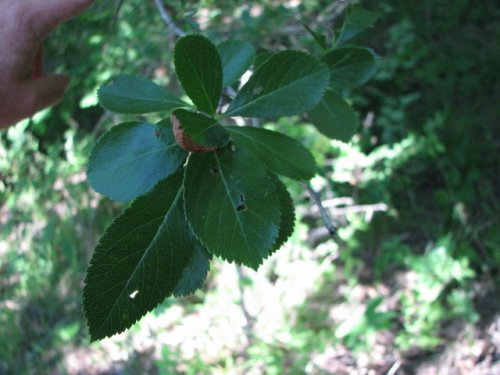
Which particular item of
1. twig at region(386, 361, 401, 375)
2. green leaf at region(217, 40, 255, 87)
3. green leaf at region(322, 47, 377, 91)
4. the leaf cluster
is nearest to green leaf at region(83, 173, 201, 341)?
the leaf cluster

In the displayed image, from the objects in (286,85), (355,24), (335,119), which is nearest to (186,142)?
(286,85)

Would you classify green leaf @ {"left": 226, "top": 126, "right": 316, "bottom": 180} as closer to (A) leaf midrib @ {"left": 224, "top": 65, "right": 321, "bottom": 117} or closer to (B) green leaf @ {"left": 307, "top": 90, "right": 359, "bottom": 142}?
(A) leaf midrib @ {"left": 224, "top": 65, "right": 321, "bottom": 117}

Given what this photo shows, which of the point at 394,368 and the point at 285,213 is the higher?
the point at 285,213

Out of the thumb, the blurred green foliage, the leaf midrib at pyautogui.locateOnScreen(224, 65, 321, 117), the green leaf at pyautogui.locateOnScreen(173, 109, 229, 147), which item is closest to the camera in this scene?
the green leaf at pyautogui.locateOnScreen(173, 109, 229, 147)

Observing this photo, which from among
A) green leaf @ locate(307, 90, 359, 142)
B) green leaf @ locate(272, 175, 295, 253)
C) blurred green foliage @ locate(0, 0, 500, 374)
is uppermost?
green leaf @ locate(272, 175, 295, 253)

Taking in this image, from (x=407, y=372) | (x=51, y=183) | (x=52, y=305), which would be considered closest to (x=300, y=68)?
(x=407, y=372)

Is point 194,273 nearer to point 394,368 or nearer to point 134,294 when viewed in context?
point 134,294

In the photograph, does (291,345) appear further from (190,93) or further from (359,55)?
(190,93)

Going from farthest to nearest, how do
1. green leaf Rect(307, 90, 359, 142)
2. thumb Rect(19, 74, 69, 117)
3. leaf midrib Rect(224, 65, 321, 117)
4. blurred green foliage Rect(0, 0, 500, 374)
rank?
blurred green foliage Rect(0, 0, 500, 374)
thumb Rect(19, 74, 69, 117)
green leaf Rect(307, 90, 359, 142)
leaf midrib Rect(224, 65, 321, 117)
